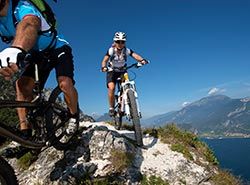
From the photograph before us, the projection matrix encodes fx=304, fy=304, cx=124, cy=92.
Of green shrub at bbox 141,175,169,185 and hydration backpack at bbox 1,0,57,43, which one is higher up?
hydration backpack at bbox 1,0,57,43

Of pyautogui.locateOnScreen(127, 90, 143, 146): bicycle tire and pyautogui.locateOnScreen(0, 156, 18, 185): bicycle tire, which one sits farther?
pyautogui.locateOnScreen(127, 90, 143, 146): bicycle tire

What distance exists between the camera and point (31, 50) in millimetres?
5473

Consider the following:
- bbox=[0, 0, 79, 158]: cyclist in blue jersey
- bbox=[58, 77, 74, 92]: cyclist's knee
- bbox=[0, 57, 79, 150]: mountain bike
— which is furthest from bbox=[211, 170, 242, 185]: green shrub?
bbox=[58, 77, 74, 92]: cyclist's knee

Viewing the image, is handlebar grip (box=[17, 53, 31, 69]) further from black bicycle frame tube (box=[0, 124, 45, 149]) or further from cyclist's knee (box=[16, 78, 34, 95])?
cyclist's knee (box=[16, 78, 34, 95])

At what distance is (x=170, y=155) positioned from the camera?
29.9 ft

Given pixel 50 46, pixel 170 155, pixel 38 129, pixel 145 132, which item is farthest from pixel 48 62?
pixel 145 132

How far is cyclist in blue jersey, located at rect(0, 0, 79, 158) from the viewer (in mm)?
3047

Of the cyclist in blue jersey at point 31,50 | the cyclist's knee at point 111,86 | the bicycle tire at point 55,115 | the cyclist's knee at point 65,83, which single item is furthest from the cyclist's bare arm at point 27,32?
the cyclist's knee at point 111,86

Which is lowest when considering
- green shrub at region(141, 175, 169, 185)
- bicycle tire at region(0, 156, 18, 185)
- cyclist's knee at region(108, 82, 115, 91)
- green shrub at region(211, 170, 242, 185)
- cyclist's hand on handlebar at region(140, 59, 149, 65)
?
green shrub at region(211, 170, 242, 185)

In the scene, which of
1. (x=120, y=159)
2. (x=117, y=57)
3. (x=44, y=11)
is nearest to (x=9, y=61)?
(x=44, y=11)

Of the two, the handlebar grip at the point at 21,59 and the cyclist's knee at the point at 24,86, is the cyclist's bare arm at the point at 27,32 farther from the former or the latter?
the cyclist's knee at the point at 24,86

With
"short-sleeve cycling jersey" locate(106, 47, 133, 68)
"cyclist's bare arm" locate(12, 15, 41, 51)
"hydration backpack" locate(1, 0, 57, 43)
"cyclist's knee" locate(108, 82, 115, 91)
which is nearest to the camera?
"cyclist's bare arm" locate(12, 15, 41, 51)

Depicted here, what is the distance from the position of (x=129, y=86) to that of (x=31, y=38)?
6.54m

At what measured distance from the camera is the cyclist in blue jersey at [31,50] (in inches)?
120
